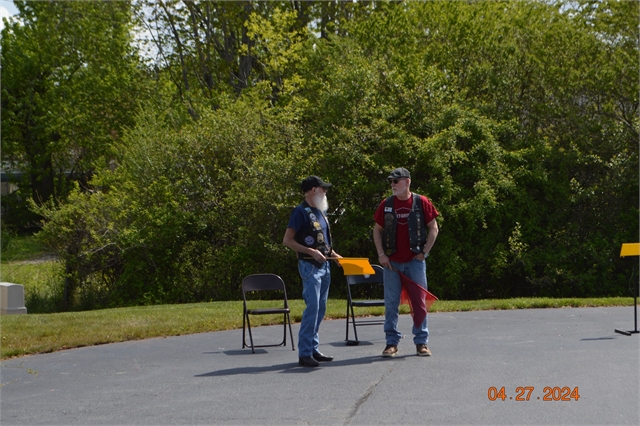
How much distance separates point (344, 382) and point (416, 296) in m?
1.73

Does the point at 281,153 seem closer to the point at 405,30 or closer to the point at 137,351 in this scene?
the point at 405,30

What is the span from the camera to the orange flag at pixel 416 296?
969 cm

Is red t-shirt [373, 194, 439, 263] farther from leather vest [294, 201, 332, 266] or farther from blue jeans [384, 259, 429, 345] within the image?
leather vest [294, 201, 332, 266]

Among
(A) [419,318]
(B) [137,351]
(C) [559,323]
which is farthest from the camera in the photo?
(C) [559,323]

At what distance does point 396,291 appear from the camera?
32.1 feet

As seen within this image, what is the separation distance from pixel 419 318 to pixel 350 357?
0.96 metres

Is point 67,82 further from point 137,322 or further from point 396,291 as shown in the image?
point 396,291

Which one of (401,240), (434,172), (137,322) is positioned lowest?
(137,322)

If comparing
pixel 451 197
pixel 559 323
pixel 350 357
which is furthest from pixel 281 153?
pixel 350 357

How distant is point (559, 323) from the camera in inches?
508

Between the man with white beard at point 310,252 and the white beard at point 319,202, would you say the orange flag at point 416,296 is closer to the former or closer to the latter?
the man with white beard at point 310,252

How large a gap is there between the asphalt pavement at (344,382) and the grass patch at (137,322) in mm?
554

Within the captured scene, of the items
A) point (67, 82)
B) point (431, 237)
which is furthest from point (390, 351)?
point (67, 82)
